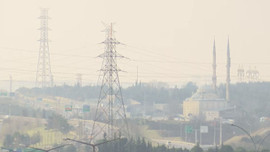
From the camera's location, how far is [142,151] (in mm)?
100812

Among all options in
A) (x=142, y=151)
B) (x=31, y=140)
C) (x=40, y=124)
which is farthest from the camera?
(x=40, y=124)

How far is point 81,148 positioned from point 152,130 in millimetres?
58978

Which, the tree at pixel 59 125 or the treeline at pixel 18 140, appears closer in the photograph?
the treeline at pixel 18 140

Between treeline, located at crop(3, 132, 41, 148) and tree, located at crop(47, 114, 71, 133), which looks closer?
treeline, located at crop(3, 132, 41, 148)

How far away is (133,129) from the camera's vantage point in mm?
175625

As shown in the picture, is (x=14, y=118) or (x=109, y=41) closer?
(x=109, y=41)

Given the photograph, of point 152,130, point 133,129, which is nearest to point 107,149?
point 133,129

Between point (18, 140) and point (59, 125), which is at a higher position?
point (59, 125)

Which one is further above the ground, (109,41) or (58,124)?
(109,41)

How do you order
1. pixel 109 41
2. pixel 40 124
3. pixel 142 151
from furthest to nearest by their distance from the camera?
pixel 40 124
pixel 142 151
pixel 109 41

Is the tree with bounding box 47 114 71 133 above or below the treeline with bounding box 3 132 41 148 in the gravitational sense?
above

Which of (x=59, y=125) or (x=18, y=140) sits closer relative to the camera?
(x=18, y=140)

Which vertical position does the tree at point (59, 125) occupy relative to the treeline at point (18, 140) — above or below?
above

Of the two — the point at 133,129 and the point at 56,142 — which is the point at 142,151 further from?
the point at 133,129
